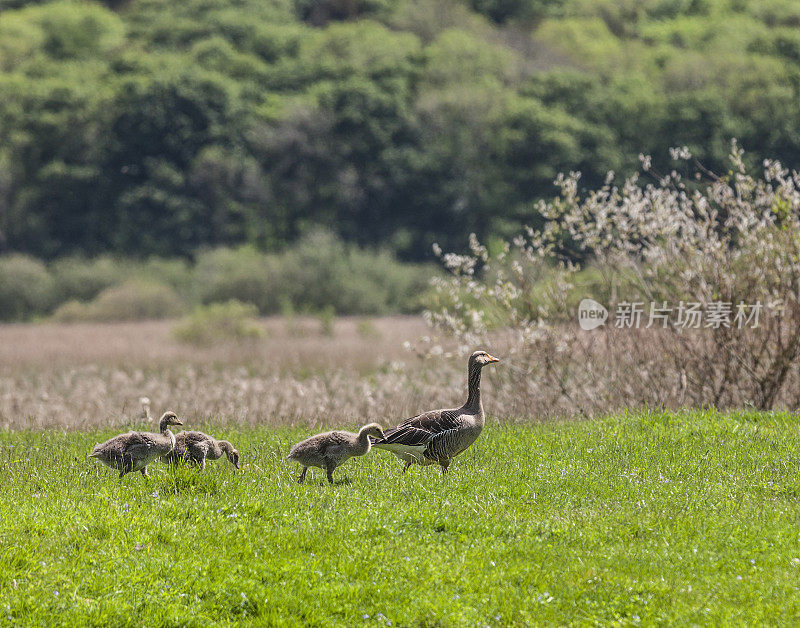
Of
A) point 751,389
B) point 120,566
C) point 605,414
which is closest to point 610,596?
point 120,566

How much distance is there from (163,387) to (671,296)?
42.9ft

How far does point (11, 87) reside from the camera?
2835 inches

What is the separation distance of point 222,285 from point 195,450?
1398 inches

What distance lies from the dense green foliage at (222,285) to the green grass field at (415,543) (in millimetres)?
31507

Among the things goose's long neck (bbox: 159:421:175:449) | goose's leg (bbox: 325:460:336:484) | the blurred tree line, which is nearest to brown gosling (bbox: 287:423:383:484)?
goose's leg (bbox: 325:460:336:484)

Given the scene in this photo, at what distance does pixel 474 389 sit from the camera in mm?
12680

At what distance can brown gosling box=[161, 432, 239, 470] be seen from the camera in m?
12.4

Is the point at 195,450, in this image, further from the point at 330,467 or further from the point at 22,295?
the point at 22,295

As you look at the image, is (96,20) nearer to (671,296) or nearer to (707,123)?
(707,123)

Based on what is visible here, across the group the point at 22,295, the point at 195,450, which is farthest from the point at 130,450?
the point at 22,295

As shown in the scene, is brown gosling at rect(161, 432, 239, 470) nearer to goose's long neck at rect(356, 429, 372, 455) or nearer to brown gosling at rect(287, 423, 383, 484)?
brown gosling at rect(287, 423, 383, 484)

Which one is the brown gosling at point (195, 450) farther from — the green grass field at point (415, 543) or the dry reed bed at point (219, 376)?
the dry reed bed at point (219, 376)

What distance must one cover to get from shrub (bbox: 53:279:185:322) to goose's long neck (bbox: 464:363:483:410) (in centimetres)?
3395

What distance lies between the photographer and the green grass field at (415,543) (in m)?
8.82
